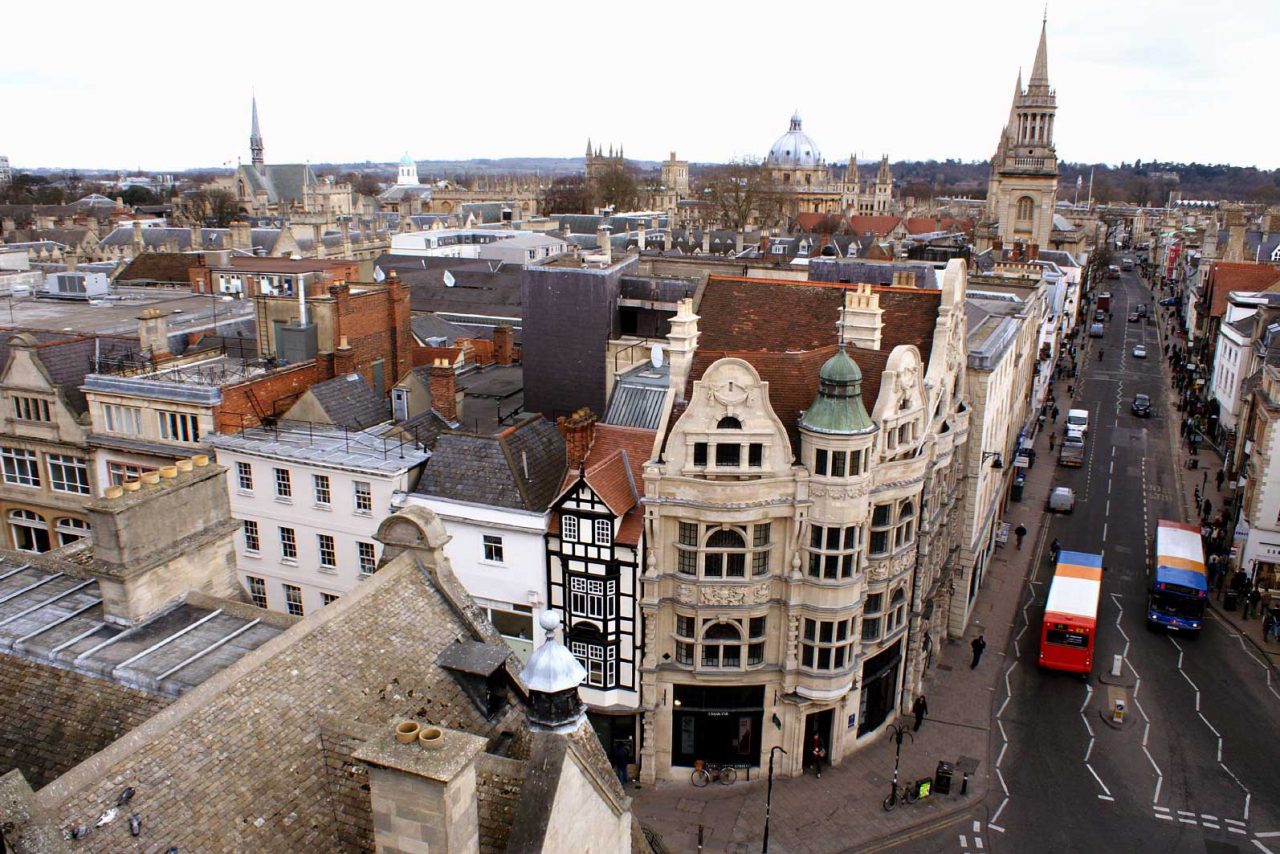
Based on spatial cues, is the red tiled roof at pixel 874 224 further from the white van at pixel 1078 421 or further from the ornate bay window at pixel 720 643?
the ornate bay window at pixel 720 643

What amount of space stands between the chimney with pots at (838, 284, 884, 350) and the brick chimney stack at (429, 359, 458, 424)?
1557 centimetres

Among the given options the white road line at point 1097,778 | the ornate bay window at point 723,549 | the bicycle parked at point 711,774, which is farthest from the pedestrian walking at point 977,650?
the ornate bay window at point 723,549

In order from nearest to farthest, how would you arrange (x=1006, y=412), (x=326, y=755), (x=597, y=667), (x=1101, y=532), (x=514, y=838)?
1. (x=514, y=838)
2. (x=326, y=755)
3. (x=597, y=667)
4. (x=1006, y=412)
5. (x=1101, y=532)

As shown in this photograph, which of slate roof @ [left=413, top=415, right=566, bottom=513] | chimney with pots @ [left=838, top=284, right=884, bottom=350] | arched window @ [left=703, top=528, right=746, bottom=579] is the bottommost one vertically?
arched window @ [left=703, top=528, right=746, bottom=579]

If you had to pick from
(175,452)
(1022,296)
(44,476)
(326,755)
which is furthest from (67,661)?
(1022,296)

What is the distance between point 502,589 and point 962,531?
20921 mm

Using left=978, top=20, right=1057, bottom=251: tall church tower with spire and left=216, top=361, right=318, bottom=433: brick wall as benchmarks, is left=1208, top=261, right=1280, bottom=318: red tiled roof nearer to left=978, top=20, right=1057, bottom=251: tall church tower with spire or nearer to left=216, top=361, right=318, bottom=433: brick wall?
left=978, top=20, right=1057, bottom=251: tall church tower with spire

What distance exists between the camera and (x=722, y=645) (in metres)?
32.0

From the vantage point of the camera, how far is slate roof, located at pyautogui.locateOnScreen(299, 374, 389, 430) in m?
37.9

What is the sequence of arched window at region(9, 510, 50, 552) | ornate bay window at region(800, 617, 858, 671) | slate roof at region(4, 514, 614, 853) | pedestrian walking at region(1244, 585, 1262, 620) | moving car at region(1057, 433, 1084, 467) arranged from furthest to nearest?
moving car at region(1057, 433, 1084, 467) < pedestrian walking at region(1244, 585, 1262, 620) < arched window at region(9, 510, 50, 552) < ornate bay window at region(800, 617, 858, 671) < slate roof at region(4, 514, 614, 853)

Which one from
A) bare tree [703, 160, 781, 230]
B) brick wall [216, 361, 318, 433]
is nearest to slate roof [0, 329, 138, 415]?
brick wall [216, 361, 318, 433]

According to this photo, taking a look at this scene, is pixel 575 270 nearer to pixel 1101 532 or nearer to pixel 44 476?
pixel 44 476

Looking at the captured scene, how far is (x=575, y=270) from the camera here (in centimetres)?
4266

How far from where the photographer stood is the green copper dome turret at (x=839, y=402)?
2942 centimetres
